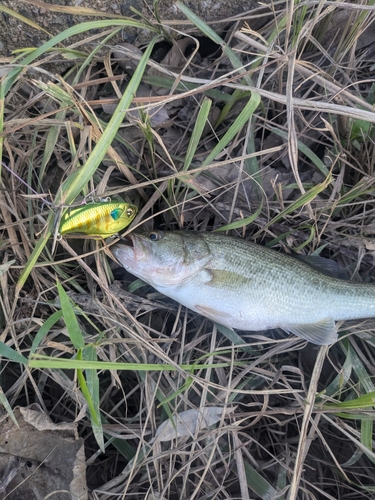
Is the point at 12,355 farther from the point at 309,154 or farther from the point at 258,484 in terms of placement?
the point at 309,154

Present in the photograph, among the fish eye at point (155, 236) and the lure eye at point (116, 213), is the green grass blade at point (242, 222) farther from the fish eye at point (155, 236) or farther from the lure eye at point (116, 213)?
the lure eye at point (116, 213)

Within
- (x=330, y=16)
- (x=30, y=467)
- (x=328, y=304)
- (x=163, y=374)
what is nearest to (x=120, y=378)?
(x=163, y=374)

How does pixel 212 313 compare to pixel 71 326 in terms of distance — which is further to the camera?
pixel 212 313

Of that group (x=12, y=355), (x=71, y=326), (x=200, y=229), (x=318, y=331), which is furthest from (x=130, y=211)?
(x=318, y=331)

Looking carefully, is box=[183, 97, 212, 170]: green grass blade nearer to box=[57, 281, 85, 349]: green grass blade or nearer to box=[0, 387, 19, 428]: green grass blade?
box=[57, 281, 85, 349]: green grass blade

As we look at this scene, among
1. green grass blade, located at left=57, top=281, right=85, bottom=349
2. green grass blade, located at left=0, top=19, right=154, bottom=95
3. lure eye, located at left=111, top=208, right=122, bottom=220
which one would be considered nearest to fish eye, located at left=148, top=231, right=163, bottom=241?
lure eye, located at left=111, top=208, right=122, bottom=220

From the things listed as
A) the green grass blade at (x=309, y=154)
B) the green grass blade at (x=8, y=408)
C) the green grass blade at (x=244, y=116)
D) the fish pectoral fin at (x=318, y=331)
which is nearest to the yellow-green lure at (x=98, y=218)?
the green grass blade at (x=244, y=116)

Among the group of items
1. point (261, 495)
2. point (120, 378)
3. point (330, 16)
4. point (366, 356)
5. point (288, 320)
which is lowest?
point (261, 495)

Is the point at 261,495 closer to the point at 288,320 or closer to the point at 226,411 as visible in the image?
the point at 226,411
